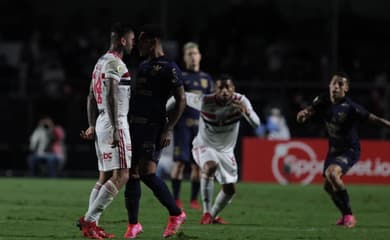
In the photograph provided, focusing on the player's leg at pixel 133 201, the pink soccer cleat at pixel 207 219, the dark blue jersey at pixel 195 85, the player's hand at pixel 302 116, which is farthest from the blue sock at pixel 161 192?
the dark blue jersey at pixel 195 85

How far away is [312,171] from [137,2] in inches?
325

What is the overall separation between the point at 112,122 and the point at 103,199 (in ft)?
2.80

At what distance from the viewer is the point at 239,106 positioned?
1280 centimetres

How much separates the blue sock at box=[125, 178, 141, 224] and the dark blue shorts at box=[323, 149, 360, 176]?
12.2 ft

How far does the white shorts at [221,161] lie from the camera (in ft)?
43.2

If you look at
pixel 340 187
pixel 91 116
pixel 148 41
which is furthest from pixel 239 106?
pixel 91 116

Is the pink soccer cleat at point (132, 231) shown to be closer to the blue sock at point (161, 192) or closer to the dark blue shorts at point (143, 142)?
the blue sock at point (161, 192)

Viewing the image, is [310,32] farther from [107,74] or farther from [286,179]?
[107,74]

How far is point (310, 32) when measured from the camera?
28.7m

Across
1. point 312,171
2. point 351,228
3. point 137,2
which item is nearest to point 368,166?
point 312,171

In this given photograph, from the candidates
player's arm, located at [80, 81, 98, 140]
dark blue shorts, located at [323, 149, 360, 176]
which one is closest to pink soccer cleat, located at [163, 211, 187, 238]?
player's arm, located at [80, 81, 98, 140]

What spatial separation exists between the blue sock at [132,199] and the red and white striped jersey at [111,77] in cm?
91

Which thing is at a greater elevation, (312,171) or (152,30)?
(152,30)

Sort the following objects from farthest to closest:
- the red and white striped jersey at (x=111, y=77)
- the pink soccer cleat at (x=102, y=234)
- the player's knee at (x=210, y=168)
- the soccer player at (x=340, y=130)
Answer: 1. the soccer player at (x=340, y=130)
2. the player's knee at (x=210, y=168)
3. the pink soccer cleat at (x=102, y=234)
4. the red and white striped jersey at (x=111, y=77)
